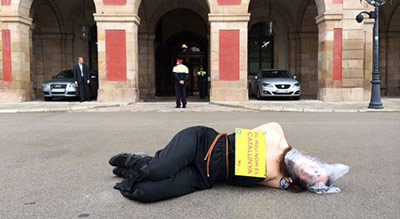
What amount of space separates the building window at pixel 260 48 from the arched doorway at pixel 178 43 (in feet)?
9.39

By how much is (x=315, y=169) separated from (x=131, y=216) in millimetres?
1502

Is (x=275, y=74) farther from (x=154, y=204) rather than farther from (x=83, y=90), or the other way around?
(x=154, y=204)

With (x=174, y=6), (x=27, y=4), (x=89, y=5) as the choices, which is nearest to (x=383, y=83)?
(x=174, y=6)

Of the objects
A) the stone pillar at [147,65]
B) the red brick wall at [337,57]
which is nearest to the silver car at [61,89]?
the stone pillar at [147,65]

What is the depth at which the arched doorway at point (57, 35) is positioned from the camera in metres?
21.0

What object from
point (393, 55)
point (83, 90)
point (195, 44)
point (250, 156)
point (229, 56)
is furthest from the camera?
point (195, 44)

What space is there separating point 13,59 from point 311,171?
15.5 meters

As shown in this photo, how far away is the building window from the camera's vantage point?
22344mm

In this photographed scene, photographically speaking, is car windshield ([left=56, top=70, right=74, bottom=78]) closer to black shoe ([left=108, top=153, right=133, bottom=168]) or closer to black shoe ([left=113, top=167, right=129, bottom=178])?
black shoe ([left=113, top=167, right=129, bottom=178])

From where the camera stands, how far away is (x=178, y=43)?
24.4 metres

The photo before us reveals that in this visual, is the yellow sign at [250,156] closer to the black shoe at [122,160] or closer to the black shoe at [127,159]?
the black shoe at [127,159]

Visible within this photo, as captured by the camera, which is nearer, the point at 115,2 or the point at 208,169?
the point at 208,169

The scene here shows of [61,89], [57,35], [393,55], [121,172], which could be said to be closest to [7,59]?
[61,89]

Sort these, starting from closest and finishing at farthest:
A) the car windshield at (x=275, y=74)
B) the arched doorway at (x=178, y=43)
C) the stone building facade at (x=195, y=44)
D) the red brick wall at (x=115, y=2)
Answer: the red brick wall at (x=115, y=2) < the stone building facade at (x=195, y=44) < the car windshield at (x=275, y=74) < the arched doorway at (x=178, y=43)
